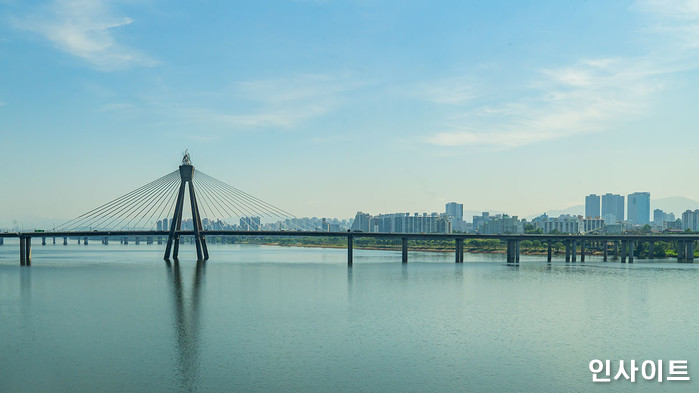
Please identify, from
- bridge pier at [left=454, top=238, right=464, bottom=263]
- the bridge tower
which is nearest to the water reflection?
the bridge tower

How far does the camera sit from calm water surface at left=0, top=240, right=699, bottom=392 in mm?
30062

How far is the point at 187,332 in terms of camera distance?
4159cm

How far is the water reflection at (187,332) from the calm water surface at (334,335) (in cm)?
A: 14

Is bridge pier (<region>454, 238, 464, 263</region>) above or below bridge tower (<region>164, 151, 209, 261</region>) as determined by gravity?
below

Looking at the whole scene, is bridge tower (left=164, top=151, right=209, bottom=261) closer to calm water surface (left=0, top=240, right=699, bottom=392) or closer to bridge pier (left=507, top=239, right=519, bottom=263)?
calm water surface (left=0, top=240, right=699, bottom=392)

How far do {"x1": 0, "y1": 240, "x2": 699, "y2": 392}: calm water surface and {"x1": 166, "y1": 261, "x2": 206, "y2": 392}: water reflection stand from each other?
140 mm

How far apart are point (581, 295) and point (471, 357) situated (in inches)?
1373

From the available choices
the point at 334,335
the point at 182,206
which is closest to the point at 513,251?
the point at 182,206

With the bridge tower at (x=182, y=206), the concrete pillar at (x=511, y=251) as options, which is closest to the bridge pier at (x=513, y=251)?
the concrete pillar at (x=511, y=251)

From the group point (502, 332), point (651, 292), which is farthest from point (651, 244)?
point (502, 332)

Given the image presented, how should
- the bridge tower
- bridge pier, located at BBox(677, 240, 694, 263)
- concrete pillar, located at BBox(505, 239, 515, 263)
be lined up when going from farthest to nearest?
bridge pier, located at BBox(677, 240, 694, 263), concrete pillar, located at BBox(505, 239, 515, 263), the bridge tower

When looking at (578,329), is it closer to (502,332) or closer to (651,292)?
(502,332)

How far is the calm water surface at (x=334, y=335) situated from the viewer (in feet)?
98.6

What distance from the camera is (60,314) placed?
49.6 m
